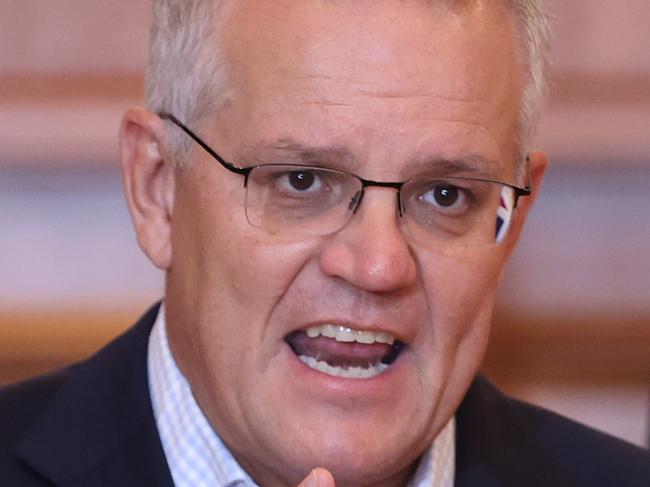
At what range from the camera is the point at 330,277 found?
1.93 metres

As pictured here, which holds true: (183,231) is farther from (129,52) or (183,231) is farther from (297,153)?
(129,52)

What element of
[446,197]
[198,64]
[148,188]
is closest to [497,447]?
[446,197]

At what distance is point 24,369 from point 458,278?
1491mm

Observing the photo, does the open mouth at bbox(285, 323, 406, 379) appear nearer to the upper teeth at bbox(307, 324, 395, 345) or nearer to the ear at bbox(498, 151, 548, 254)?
the upper teeth at bbox(307, 324, 395, 345)

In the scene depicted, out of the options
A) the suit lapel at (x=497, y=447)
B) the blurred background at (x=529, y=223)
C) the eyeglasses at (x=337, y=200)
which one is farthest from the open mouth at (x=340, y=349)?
the blurred background at (x=529, y=223)

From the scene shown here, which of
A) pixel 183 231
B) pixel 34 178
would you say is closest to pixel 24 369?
pixel 34 178

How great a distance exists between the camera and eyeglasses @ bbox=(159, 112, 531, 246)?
196 centimetres

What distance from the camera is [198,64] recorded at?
2057 mm

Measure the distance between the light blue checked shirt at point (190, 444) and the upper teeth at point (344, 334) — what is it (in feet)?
1.05

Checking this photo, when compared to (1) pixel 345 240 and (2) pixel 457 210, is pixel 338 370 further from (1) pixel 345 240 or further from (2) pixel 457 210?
(2) pixel 457 210

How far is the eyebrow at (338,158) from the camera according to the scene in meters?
1.93

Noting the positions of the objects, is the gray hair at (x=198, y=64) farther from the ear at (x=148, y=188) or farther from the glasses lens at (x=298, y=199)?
the glasses lens at (x=298, y=199)

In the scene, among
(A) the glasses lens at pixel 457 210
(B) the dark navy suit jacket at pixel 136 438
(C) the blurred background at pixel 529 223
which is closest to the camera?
(A) the glasses lens at pixel 457 210

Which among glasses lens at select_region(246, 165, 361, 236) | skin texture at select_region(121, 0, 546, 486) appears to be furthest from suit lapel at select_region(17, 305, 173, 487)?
glasses lens at select_region(246, 165, 361, 236)
